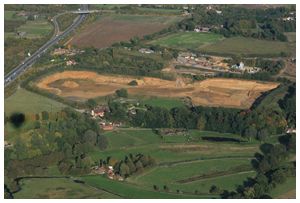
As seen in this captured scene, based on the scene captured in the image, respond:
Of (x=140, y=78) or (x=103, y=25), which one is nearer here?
(x=140, y=78)

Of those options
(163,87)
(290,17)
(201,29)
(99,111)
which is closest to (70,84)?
(99,111)

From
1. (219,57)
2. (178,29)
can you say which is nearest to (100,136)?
(219,57)

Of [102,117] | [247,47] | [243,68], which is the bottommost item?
[102,117]

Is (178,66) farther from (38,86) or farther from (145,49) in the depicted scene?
(38,86)

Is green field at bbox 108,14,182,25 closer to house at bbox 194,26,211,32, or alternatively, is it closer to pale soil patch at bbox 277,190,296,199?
house at bbox 194,26,211,32

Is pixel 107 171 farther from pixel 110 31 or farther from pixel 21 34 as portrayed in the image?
pixel 110 31

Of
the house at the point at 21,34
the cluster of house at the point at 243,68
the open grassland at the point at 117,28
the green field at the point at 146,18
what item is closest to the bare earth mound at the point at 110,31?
the open grassland at the point at 117,28
